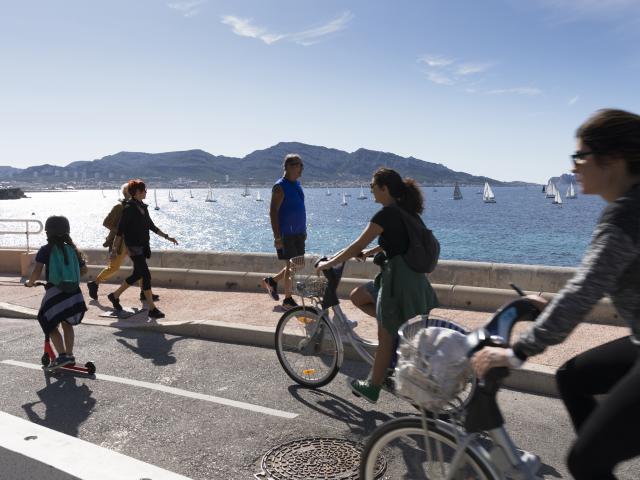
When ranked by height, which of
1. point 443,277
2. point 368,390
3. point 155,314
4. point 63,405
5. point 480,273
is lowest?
point 63,405

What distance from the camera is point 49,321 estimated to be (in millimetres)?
5766

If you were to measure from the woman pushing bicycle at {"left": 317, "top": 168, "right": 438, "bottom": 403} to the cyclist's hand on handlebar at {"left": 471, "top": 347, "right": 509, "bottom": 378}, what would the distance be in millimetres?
2020

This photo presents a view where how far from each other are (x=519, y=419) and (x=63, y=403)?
146 inches

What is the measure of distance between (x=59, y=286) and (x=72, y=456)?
3.91 m

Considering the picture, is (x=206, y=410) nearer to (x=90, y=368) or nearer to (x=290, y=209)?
(x=90, y=368)

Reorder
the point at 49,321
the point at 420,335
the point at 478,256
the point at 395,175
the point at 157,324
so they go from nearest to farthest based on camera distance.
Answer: the point at 420,335 < the point at 395,175 < the point at 49,321 < the point at 157,324 < the point at 478,256

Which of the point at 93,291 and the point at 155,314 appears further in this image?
the point at 93,291

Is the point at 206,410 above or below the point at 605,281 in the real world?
below

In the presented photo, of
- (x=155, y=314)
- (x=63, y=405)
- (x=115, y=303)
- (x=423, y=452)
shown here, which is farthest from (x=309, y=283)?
(x=115, y=303)

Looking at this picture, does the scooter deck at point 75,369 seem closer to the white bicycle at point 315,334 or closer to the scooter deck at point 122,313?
the white bicycle at point 315,334

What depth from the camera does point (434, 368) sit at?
A: 7.76 feet

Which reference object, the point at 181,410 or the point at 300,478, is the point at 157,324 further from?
the point at 300,478

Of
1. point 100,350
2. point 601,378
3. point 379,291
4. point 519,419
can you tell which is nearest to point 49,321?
point 100,350

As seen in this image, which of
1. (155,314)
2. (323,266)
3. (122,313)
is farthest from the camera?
(122,313)
